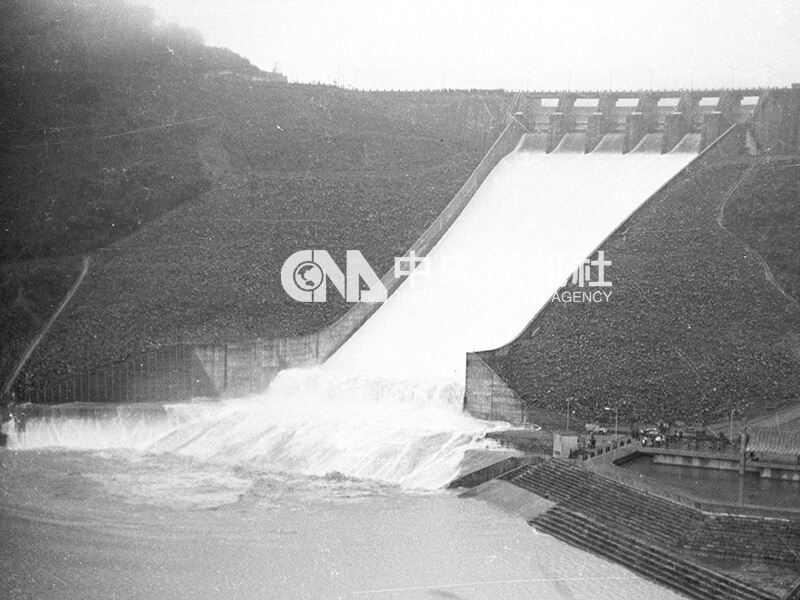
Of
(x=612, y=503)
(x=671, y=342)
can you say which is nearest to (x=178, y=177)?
(x=671, y=342)

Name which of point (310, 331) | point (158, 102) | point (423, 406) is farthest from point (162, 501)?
point (158, 102)

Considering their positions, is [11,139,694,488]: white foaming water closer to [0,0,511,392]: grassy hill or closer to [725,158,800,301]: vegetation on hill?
[0,0,511,392]: grassy hill

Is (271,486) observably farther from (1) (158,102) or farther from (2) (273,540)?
(1) (158,102)

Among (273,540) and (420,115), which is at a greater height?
(420,115)

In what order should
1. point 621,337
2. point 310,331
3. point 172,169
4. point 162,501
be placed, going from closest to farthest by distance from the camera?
point 162,501 < point 621,337 < point 310,331 < point 172,169

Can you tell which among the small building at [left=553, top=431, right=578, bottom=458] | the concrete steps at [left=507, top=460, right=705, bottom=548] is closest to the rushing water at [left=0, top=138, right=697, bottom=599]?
the concrete steps at [left=507, top=460, right=705, bottom=548]
